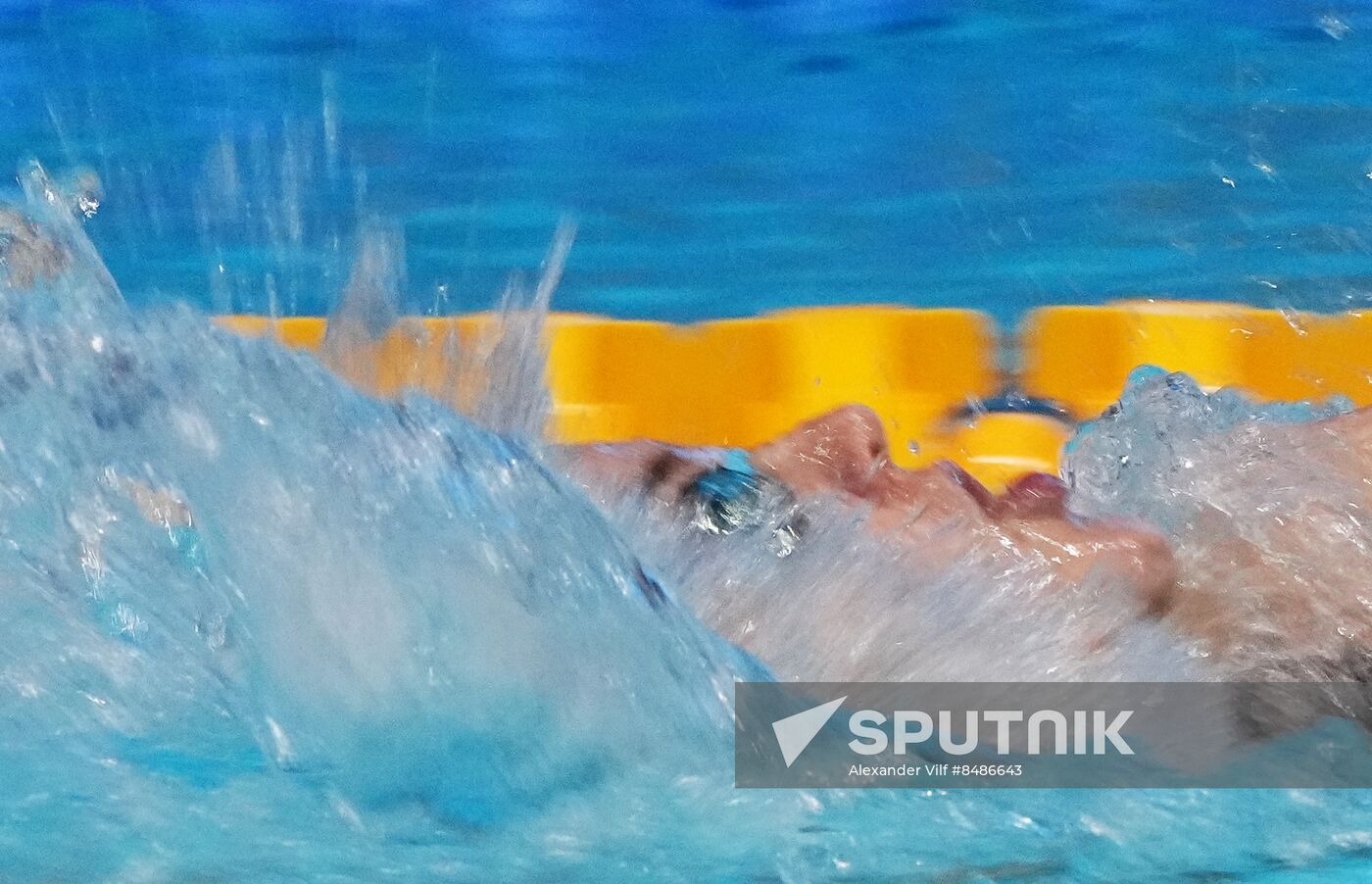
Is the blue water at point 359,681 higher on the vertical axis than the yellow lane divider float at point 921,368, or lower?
lower

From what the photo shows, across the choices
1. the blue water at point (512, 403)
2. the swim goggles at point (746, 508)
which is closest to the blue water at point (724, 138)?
the blue water at point (512, 403)

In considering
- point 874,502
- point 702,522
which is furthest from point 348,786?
point 874,502

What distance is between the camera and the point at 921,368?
8.32 ft

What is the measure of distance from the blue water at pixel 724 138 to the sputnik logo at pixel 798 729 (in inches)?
50.6

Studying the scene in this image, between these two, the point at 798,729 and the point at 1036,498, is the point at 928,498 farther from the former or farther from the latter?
the point at 798,729

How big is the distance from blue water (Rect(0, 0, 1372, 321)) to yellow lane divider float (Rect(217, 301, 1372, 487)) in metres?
0.08

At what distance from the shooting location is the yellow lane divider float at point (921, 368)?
2.48 metres

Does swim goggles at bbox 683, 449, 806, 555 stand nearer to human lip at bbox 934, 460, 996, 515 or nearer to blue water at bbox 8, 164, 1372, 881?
human lip at bbox 934, 460, 996, 515

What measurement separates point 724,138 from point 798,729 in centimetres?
139

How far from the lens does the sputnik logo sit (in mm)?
1426

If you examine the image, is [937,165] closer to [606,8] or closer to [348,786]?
[606,8]

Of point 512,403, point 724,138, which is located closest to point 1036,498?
point 512,403

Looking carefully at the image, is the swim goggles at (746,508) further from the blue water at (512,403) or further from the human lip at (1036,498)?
the human lip at (1036,498)

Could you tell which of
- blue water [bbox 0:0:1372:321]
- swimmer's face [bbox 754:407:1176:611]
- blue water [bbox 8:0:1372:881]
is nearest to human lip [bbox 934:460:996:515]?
swimmer's face [bbox 754:407:1176:611]
